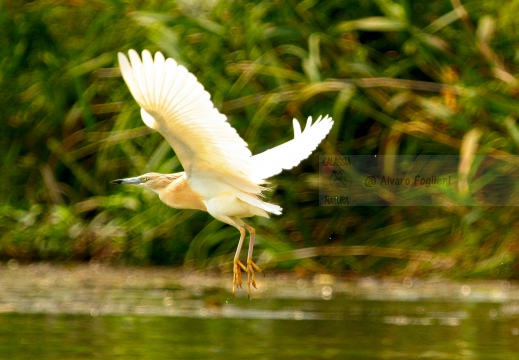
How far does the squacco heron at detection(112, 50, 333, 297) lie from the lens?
4645mm

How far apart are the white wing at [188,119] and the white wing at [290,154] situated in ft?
0.32

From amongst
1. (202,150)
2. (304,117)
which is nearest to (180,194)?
(202,150)

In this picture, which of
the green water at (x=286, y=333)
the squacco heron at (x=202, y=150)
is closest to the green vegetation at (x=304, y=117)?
the green water at (x=286, y=333)

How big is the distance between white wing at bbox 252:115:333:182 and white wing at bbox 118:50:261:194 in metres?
0.10

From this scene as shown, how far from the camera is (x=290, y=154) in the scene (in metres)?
5.80

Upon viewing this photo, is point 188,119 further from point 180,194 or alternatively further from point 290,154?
point 290,154

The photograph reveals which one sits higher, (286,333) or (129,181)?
(129,181)

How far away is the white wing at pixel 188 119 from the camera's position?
4598 millimetres

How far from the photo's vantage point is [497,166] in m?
7.49

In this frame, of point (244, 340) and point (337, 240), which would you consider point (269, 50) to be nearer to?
point (337, 240)

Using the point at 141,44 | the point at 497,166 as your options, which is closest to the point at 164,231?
the point at 141,44

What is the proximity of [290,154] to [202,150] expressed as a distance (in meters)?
0.66

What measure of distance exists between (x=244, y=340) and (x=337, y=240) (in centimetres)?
251

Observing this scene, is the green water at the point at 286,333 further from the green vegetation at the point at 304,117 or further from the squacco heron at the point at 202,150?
the green vegetation at the point at 304,117
